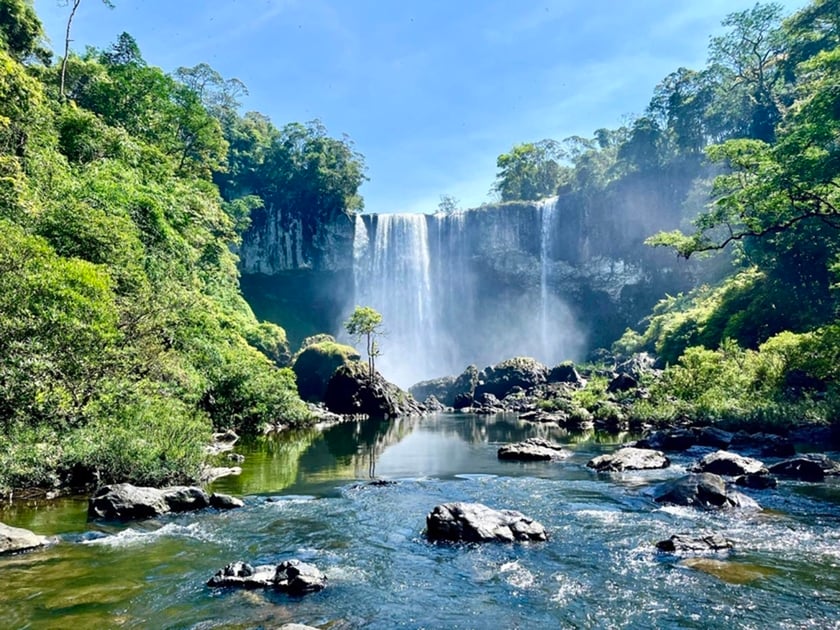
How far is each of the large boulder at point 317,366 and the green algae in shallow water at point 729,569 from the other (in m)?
40.6

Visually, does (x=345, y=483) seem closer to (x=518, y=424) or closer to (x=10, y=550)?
(x=10, y=550)

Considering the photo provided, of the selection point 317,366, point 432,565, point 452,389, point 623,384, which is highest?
point 317,366

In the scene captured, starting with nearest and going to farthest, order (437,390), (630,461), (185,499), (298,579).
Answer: (298,579)
(185,499)
(630,461)
(437,390)

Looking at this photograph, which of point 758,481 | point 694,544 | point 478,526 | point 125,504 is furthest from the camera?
point 758,481

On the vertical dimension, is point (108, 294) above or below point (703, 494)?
above

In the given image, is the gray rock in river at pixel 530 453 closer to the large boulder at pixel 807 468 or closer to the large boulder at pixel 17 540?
the large boulder at pixel 807 468

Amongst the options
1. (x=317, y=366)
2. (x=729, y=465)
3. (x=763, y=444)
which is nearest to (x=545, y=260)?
(x=317, y=366)

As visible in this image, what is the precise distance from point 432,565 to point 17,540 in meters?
5.95

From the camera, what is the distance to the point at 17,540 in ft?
24.0

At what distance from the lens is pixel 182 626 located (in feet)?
17.5

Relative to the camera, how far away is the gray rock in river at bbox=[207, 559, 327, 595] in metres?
6.32

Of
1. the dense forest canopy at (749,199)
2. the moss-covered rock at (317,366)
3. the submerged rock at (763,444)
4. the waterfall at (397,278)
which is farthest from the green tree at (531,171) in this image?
the submerged rock at (763,444)

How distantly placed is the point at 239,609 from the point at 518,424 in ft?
92.6

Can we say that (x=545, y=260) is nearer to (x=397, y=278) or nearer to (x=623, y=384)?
(x=397, y=278)
